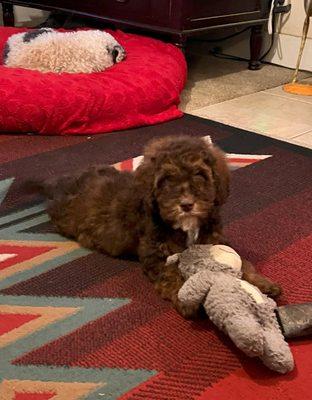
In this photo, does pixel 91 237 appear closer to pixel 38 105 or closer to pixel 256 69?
pixel 38 105

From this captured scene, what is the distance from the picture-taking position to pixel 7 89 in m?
2.55

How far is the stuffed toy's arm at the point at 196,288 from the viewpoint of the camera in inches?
52.1

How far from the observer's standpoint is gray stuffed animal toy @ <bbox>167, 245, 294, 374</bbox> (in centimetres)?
120

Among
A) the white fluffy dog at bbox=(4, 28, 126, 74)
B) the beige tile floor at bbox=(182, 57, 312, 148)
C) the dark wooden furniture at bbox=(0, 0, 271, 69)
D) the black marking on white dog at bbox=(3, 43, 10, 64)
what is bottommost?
the beige tile floor at bbox=(182, 57, 312, 148)

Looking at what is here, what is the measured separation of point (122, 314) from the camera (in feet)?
4.71

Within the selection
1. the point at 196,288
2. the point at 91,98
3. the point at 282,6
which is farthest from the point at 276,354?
the point at 282,6

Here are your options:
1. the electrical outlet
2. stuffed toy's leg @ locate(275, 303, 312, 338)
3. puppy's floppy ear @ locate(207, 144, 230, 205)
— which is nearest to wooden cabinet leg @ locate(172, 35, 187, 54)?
the electrical outlet

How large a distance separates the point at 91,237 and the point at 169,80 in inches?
56.0

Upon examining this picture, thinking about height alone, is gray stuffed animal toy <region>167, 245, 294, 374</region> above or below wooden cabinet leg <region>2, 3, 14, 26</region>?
above

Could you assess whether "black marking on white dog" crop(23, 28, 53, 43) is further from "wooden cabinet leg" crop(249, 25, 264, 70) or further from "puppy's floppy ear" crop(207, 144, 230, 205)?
"puppy's floppy ear" crop(207, 144, 230, 205)

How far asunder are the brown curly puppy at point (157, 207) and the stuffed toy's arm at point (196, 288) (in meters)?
0.06

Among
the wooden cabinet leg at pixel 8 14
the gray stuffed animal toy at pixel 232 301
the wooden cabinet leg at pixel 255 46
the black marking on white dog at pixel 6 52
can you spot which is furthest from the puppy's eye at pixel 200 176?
the wooden cabinet leg at pixel 8 14

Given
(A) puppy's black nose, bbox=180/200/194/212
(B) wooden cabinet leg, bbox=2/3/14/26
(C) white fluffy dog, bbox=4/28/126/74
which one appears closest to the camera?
(A) puppy's black nose, bbox=180/200/194/212

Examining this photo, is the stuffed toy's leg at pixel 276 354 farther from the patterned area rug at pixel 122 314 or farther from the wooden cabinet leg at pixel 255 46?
the wooden cabinet leg at pixel 255 46
